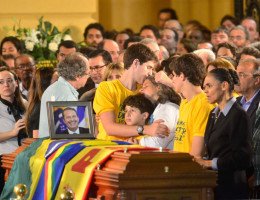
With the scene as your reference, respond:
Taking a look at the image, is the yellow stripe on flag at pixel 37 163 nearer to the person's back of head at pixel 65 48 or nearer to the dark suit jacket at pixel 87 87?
the dark suit jacket at pixel 87 87

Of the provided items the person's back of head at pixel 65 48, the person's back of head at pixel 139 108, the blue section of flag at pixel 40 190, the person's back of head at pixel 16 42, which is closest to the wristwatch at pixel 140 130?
the person's back of head at pixel 139 108

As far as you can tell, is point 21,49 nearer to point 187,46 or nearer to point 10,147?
point 187,46

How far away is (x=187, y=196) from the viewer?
967cm

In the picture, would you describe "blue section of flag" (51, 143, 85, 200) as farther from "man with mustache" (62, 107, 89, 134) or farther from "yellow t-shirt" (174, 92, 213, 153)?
"yellow t-shirt" (174, 92, 213, 153)

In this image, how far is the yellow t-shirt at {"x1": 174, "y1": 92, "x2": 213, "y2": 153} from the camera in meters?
11.0

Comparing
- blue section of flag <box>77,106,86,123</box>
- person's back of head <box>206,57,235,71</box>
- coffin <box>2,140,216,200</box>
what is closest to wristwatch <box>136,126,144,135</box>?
blue section of flag <box>77,106,86,123</box>

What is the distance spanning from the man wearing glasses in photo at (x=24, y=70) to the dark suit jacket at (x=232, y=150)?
5.29 metres

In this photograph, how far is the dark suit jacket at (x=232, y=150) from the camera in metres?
10.6

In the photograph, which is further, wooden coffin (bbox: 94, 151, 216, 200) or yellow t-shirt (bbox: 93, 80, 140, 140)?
yellow t-shirt (bbox: 93, 80, 140, 140)

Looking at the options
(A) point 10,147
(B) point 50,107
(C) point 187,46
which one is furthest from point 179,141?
(C) point 187,46

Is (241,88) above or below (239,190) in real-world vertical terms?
above

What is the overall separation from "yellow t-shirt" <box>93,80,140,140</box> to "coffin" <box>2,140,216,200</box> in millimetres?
1991

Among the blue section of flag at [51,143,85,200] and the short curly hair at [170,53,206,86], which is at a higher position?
the short curly hair at [170,53,206,86]

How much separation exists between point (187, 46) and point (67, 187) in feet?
26.3
